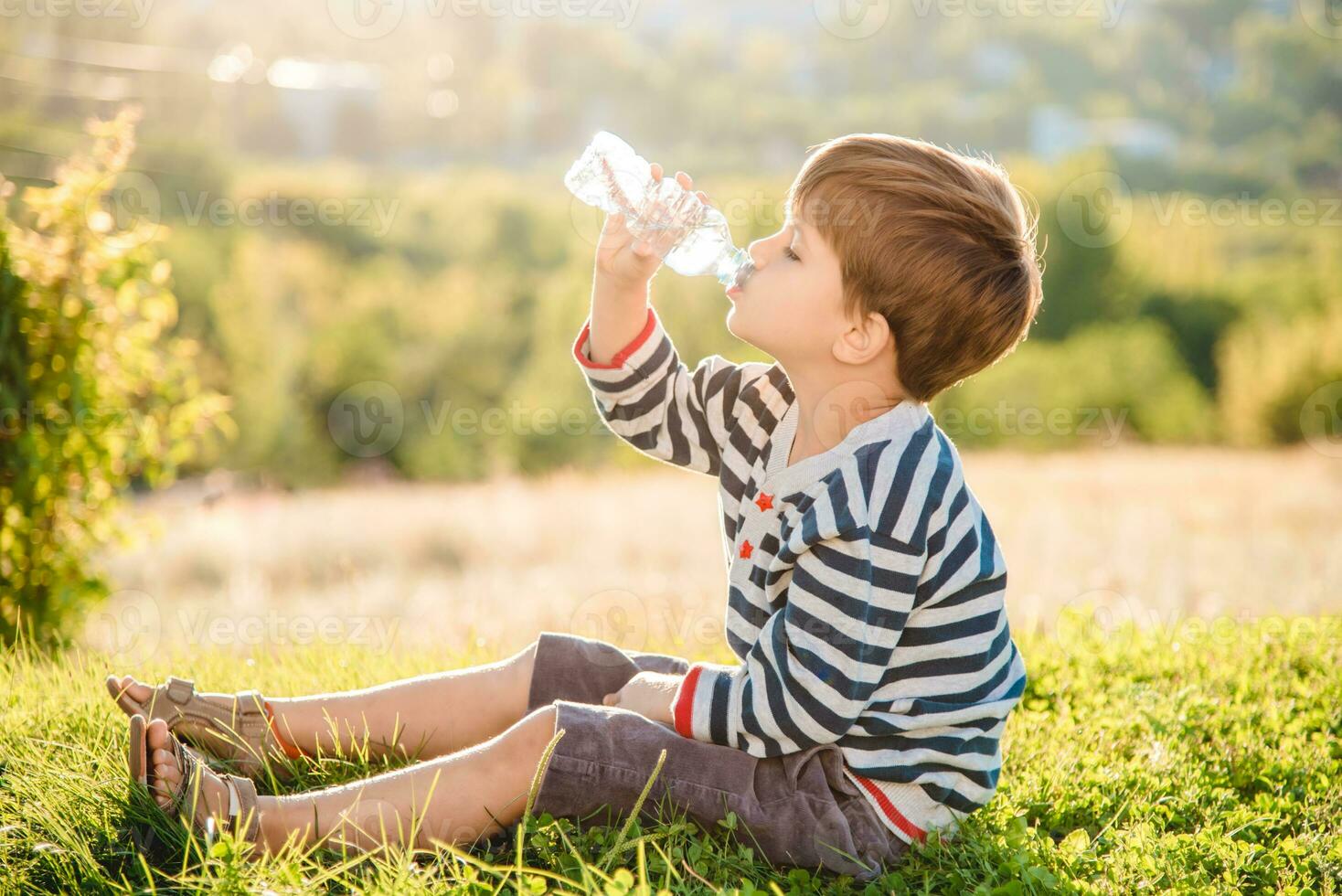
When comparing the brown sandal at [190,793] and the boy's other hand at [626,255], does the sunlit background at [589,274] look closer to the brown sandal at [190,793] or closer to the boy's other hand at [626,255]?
the boy's other hand at [626,255]

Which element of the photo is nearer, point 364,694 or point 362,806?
point 362,806

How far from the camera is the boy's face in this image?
2152 mm

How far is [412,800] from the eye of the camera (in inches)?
78.5

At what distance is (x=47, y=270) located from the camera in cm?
382

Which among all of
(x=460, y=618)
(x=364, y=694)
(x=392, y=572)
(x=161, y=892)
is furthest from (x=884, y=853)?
(x=392, y=572)

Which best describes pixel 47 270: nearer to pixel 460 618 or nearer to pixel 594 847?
pixel 460 618

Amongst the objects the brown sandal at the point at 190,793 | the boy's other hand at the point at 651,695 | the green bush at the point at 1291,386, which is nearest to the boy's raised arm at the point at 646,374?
the boy's other hand at the point at 651,695

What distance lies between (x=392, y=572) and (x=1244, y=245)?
32.4 metres

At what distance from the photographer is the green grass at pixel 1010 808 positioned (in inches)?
76.9

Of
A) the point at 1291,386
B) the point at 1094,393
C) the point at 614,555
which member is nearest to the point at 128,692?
the point at 614,555

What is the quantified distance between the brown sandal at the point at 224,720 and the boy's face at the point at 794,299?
4.37 feet

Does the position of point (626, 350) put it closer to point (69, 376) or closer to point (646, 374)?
point (646, 374)

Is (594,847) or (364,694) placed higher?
(364,694)

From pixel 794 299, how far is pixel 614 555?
345 inches
